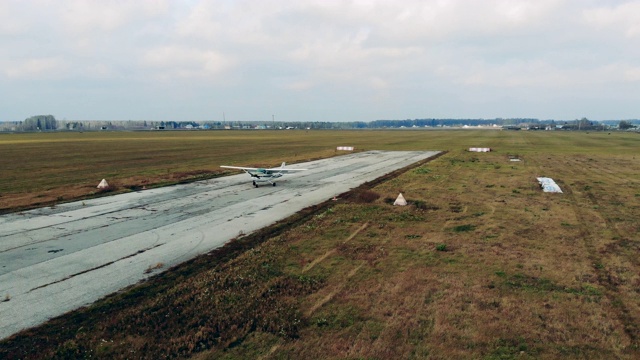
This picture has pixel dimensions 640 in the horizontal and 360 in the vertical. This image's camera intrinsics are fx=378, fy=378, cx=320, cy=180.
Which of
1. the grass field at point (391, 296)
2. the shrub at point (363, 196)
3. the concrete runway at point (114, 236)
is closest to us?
the grass field at point (391, 296)

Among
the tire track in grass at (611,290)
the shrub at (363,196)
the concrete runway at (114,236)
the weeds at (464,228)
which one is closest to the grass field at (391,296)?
the tire track in grass at (611,290)

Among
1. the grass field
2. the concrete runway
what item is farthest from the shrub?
the grass field

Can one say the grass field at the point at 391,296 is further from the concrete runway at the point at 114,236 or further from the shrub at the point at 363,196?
the shrub at the point at 363,196

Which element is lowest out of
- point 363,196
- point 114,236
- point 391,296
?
point 391,296

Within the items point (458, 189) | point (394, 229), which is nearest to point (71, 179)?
point (394, 229)

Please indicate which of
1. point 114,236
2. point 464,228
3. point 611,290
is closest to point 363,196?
point 464,228

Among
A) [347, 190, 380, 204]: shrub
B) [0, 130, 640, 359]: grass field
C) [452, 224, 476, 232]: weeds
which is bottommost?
[0, 130, 640, 359]: grass field

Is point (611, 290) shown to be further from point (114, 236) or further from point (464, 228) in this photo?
point (114, 236)

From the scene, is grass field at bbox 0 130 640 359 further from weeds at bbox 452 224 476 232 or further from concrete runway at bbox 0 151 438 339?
concrete runway at bbox 0 151 438 339

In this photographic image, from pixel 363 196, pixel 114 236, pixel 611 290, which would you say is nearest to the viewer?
pixel 611 290
